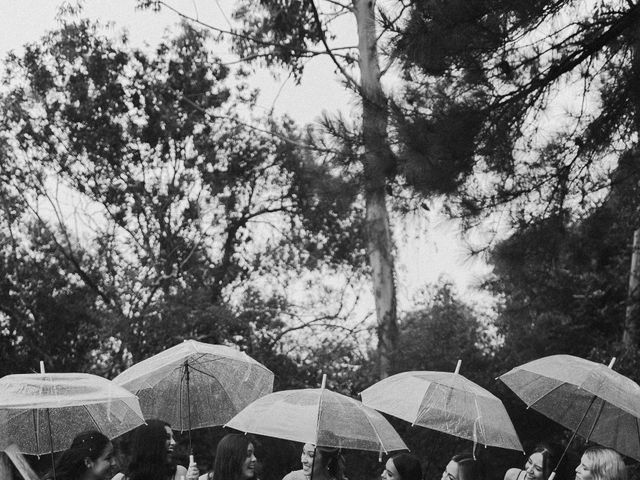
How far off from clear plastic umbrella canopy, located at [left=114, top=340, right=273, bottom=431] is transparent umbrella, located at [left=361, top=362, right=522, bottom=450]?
3.05 feet

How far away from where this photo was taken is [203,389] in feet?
23.0

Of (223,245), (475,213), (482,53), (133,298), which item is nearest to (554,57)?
(482,53)

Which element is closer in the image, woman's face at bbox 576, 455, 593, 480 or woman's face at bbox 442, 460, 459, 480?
woman's face at bbox 576, 455, 593, 480

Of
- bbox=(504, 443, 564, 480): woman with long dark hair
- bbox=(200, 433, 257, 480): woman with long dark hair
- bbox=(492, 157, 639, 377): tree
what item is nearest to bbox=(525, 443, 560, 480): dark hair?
bbox=(504, 443, 564, 480): woman with long dark hair

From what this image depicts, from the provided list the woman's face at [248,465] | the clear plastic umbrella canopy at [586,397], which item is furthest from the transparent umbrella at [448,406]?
the woman's face at [248,465]

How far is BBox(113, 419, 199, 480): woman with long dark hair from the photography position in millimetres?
4938

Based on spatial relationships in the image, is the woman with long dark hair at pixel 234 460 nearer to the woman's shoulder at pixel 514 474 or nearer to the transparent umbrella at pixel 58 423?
the transparent umbrella at pixel 58 423

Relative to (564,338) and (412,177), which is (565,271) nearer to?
(564,338)

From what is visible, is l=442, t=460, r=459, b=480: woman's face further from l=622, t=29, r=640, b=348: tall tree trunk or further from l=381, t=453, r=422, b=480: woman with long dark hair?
l=622, t=29, r=640, b=348: tall tree trunk

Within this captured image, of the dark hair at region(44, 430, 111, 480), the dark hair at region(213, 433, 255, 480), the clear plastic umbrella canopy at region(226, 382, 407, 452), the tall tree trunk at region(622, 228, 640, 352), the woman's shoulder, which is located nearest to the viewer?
the dark hair at region(44, 430, 111, 480)

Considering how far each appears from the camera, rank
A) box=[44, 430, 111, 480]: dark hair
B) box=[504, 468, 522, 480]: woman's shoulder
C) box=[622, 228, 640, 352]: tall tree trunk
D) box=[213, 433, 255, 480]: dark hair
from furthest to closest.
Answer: box=[622, 228, 640, 352]: tall tree trunk, box=[504, 468, 522, 480]: woman's shoulder, box=[213, 433, 255, 480]: dark hair, box=[44, 430, 111, 480]: dark hair

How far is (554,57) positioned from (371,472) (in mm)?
6890

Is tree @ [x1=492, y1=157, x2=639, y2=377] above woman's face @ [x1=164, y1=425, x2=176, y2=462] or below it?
above

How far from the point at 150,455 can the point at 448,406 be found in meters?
2.22
